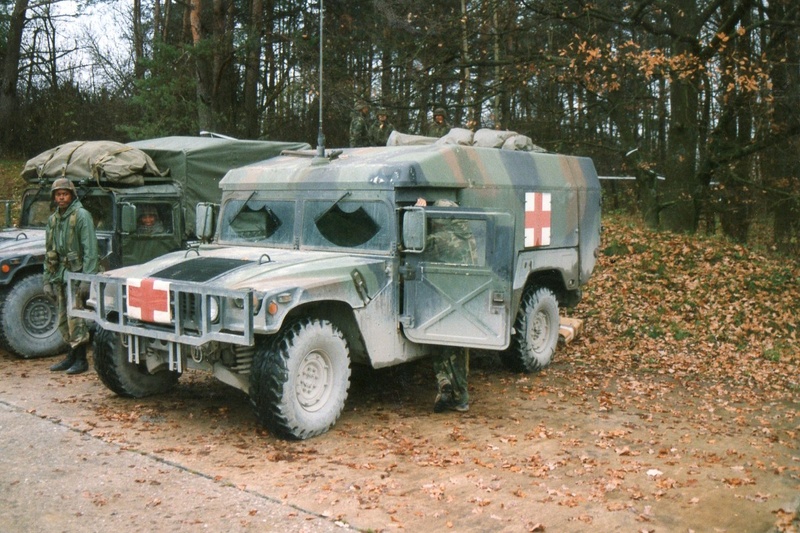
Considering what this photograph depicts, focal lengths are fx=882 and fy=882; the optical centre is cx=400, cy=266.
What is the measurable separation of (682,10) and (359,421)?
1053 cm

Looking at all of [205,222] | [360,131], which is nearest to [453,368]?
[205,222]

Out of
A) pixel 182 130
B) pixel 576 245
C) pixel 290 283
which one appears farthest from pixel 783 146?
pixel 290 283

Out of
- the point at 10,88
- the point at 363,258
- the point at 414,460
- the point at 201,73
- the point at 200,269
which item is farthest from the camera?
the point at 10,88

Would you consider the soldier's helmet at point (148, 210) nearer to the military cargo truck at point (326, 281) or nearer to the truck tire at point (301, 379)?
the military cargo truck at point (326, 281)

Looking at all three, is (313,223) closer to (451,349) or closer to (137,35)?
(451,349)

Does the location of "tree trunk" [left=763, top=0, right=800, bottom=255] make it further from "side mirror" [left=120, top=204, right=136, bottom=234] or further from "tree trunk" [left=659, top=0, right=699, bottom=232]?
"side mirror" [left=120, top=204, right=136, bottom=234]

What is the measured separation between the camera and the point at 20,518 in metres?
4.76

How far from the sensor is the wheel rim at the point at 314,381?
6281 millimetres

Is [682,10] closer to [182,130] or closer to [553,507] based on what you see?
[182,130]

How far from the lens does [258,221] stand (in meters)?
7.70

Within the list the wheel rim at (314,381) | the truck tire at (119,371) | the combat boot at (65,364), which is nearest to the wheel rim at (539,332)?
the wheel rim at (314,381)

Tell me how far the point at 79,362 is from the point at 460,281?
396 cm

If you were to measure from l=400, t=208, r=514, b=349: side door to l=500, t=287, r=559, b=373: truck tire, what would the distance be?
5.20 feet

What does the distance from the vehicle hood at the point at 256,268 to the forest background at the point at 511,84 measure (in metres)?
8.28
